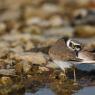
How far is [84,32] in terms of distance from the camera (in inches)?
682

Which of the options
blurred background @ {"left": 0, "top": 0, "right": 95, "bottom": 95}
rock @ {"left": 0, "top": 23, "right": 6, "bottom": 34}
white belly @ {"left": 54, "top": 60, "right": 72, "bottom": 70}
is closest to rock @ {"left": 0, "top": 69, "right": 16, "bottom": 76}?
blurred background @ {"left": 0, "top": 0, "right": 95, "bottom": 95}

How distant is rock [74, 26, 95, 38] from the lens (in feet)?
56.3

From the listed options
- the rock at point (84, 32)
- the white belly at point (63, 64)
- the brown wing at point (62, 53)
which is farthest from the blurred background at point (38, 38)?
the brown wing at point (62, 53)

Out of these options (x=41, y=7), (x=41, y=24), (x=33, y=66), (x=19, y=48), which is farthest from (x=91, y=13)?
(x=33, y=66)

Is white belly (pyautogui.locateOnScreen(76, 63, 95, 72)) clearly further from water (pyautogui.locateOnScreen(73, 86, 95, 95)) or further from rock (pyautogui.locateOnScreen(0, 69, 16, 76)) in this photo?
Answer: rock (pyautogui.locateOnScreen(0, 69, 16, 76))

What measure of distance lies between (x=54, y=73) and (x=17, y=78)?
0.72 m

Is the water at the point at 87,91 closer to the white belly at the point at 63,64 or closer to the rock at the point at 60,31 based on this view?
the white belly at the point at 63,64

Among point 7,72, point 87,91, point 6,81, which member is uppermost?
point 7,72

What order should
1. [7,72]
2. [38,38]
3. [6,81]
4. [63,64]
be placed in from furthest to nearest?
[38,38] → [7,72] → [63,64] → [6,81]

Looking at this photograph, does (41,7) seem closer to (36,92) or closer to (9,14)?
(9,14)

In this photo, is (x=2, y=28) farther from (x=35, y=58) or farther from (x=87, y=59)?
(x=87, y=59)

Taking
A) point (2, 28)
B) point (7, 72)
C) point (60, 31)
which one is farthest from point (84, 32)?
point (7, 72)

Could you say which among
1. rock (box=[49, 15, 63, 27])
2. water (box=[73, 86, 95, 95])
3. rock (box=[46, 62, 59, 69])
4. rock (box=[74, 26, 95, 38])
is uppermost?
rock (box=[49, 15, 63, 27])

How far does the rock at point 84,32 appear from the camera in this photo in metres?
17.2
